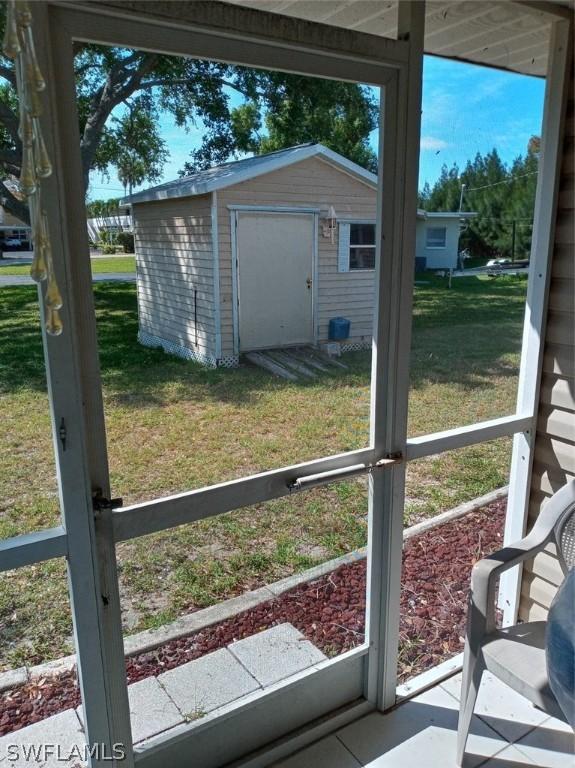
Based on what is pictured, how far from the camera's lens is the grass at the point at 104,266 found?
1029 millimetres

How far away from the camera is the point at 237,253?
1.41m

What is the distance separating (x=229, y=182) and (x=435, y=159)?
0.63 metres

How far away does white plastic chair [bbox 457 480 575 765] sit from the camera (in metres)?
1.47

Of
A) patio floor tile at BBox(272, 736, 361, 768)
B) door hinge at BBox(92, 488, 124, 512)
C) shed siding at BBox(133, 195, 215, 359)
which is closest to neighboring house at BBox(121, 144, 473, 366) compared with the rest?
shed siding at BBox(133, 195, 215, 359)

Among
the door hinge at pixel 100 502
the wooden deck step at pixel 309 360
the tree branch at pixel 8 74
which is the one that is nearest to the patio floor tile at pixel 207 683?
the door hinge at pixel 100 502

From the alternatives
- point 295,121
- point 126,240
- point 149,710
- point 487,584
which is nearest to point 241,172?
point 295,121

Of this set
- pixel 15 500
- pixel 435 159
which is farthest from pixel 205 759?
pixel 435 159

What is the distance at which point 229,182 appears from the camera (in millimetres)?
1320

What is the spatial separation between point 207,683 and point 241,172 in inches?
55.1

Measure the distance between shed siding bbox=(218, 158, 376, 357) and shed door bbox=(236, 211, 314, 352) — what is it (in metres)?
0.03

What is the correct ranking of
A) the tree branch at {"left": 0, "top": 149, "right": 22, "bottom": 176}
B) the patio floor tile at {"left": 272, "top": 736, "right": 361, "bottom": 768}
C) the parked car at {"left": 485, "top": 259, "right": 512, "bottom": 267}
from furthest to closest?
the parked car at {"left": 485, "top": 259, "right": 512, "bottom": 267}
the patio floor tile at {"left": 272, "top": 736, "right": 361, "bottom": 768}
the tree branch at {"left": 0, "top": 149, "right": 22, "bottom": 176}

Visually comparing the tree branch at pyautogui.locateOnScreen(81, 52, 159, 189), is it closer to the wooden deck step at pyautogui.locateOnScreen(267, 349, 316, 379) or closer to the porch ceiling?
the porch ceiling

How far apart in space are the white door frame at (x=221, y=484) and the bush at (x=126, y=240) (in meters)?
0.10

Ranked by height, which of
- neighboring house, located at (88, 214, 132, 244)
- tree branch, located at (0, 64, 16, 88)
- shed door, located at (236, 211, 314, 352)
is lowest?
shed door, located at (236, 211, 314, 352)
